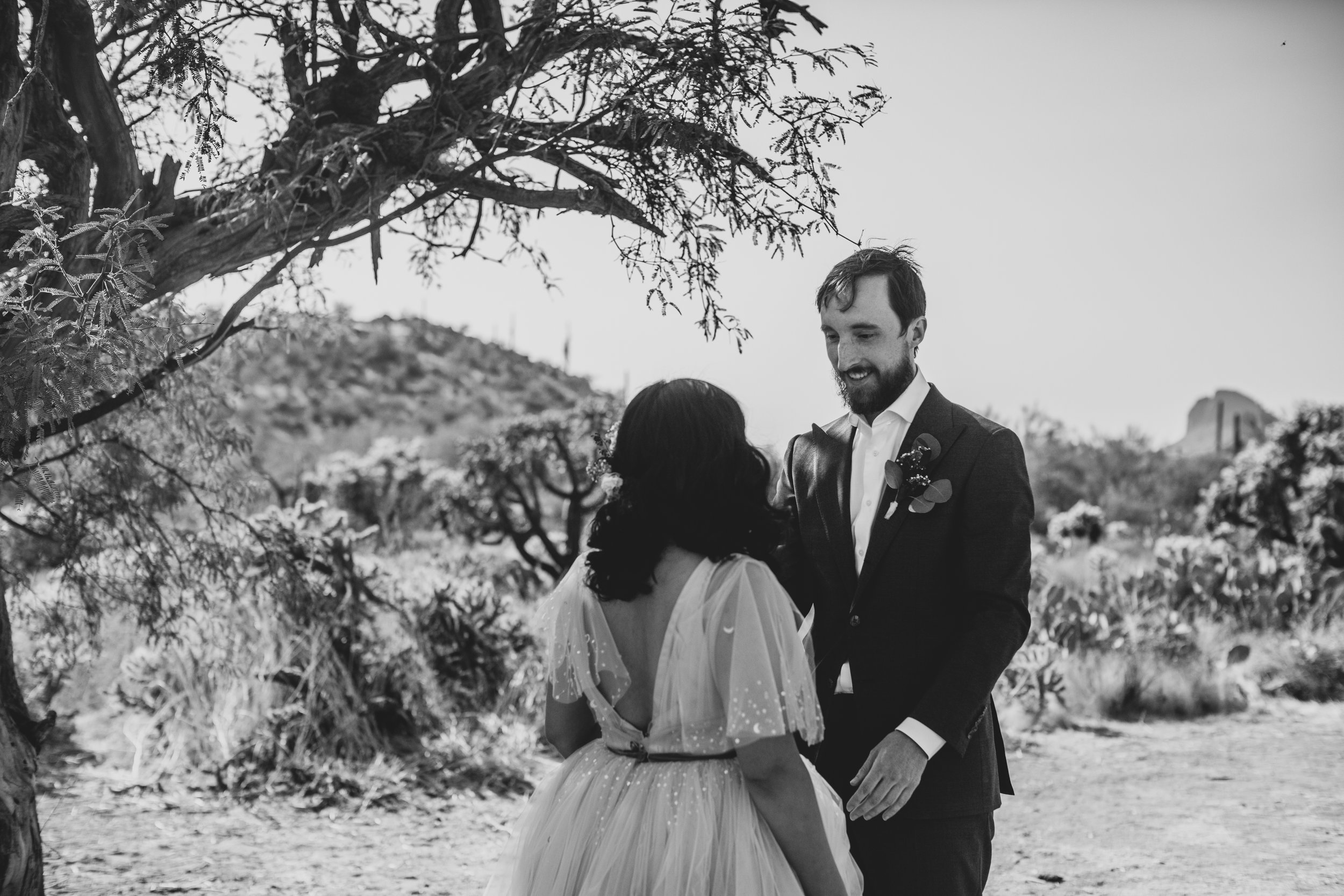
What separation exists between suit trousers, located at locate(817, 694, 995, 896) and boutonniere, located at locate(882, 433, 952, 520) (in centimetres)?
66

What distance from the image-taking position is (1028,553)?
9.05 feet

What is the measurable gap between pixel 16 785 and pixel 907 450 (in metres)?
3.09

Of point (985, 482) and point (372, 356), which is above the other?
point (372, 356)

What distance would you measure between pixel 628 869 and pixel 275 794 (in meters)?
4.41

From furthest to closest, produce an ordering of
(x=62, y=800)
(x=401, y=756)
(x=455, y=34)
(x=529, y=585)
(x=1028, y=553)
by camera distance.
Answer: (x=529, y=585), (x=401, y=756), (x=62, y=800), (x=455, y=34), (x=1028, y=553)

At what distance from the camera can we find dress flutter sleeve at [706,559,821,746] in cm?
223

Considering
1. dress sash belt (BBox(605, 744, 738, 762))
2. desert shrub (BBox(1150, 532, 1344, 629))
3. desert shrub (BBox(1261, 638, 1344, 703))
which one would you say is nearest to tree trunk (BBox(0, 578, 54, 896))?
dress sash belt (BBox(605, 744, 738, 762))

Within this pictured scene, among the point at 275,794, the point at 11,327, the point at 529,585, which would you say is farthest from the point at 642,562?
the point at 529,585

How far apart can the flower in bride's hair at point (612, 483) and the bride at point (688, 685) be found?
0.04ft

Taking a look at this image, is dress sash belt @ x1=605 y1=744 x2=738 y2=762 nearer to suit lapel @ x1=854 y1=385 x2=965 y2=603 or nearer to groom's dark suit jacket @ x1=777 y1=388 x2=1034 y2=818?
groom's dark suit jacket @ x1=777 y1=388 x2=1034 y2=818

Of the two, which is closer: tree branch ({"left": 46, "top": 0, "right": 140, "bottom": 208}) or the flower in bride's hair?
the flower in bride's hair

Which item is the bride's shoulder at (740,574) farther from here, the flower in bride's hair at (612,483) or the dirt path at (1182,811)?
the dirt path at (1182,811)

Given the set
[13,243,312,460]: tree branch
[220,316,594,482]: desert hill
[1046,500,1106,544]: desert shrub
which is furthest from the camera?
[220,316,594,482]: desert hill

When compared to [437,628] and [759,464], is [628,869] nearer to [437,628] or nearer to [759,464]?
[759,464]
